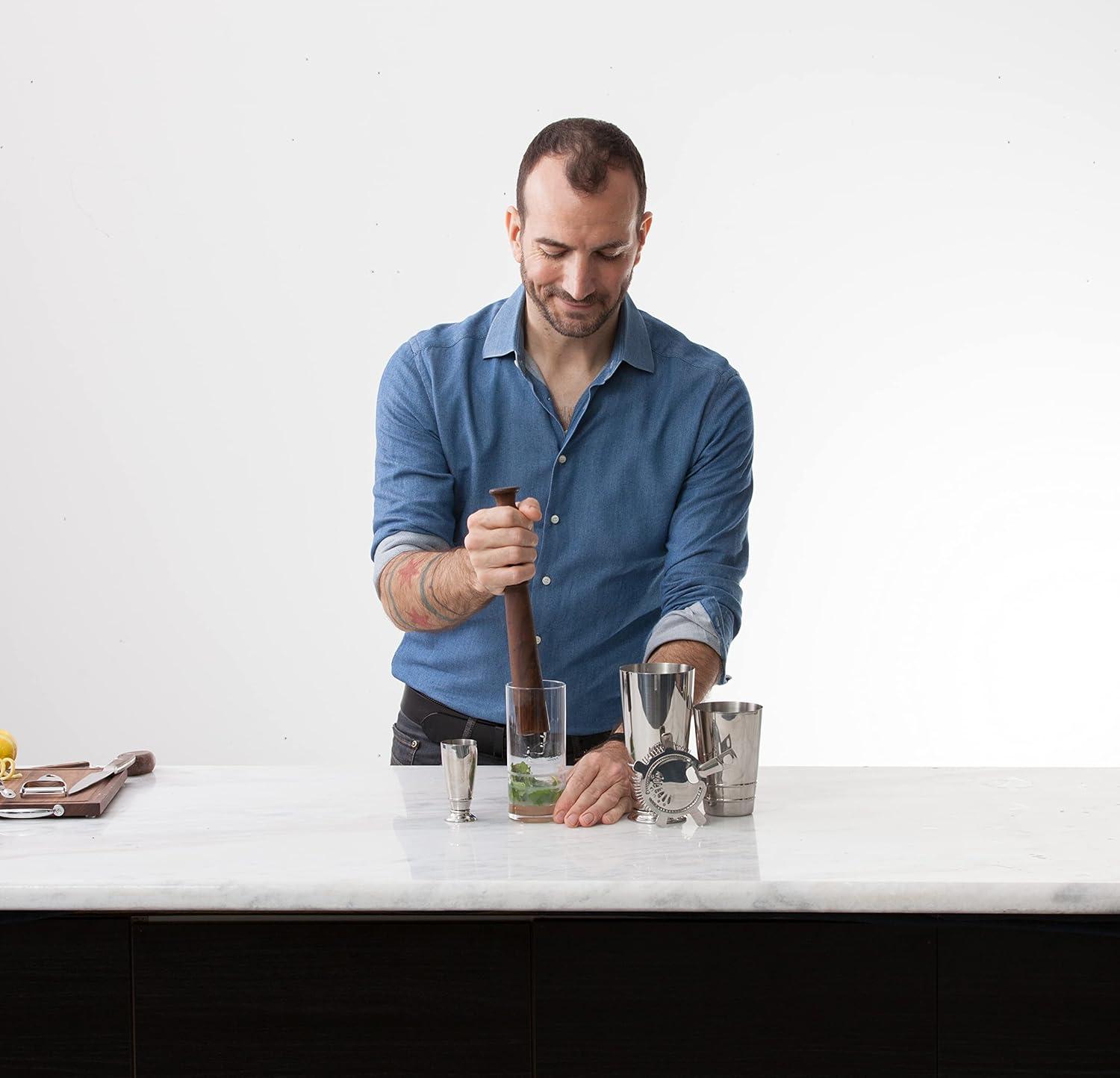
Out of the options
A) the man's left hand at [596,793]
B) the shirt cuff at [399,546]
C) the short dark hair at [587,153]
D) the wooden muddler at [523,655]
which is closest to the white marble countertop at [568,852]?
the man's left hand at [596,793]

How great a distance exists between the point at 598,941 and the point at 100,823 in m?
0.66

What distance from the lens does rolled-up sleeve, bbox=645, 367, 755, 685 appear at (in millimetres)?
2074

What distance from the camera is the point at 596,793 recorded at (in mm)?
1668

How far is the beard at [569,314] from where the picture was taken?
2.16 metres

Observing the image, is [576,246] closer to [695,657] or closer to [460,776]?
[695,657]

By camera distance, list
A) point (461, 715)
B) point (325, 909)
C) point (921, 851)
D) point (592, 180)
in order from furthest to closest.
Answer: point (461, 715), point (592, 180), point (921, 851), point (325, 909)

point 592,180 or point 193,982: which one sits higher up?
point 592,180

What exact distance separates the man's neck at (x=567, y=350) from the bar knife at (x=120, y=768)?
3.04 ft

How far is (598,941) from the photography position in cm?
145

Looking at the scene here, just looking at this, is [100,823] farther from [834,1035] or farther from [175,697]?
[175,697]

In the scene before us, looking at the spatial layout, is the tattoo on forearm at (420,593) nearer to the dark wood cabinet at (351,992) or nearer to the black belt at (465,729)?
the black belt at (465,729)

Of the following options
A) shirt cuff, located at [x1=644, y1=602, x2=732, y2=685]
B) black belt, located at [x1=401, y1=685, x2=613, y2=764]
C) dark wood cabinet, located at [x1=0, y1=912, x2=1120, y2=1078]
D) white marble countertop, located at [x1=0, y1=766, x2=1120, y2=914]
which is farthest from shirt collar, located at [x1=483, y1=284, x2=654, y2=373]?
dark wood cabinet, located at [x1=0, y1=912, x2=1120, y2=1078]

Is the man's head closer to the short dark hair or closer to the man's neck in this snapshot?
the short dark hair

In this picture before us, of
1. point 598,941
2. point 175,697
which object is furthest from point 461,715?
point 175,697
